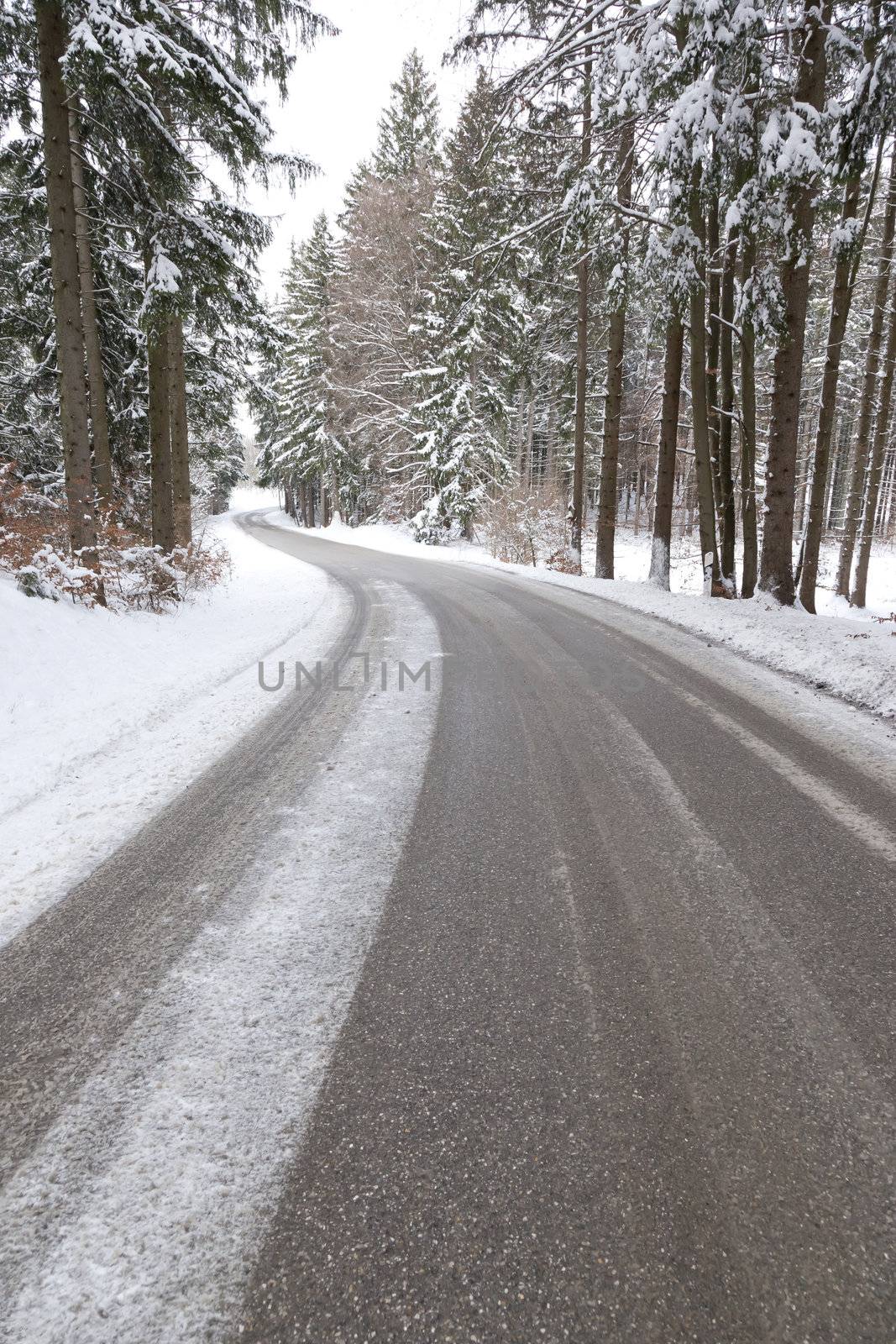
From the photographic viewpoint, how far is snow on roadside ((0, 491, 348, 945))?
9.50 feet

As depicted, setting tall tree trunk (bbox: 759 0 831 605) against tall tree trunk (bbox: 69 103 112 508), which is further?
tall tree trunk (bbox: 69 103 112 508)

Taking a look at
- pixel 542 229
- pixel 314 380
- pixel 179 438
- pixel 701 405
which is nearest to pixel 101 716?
pixel 701 405

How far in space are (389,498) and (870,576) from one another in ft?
66.5

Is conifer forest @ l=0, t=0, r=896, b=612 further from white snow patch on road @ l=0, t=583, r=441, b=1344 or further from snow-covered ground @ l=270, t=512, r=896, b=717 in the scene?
white snow patch on road @ l=0, t=583, r=441, b=1344

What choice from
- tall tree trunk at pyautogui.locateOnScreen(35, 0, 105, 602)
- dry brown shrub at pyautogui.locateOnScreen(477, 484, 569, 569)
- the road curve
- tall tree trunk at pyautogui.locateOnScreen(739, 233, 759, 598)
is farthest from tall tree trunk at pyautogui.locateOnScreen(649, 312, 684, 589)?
the road curve

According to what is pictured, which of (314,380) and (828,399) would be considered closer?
(828,399)

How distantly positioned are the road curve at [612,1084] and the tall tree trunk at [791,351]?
6.40m

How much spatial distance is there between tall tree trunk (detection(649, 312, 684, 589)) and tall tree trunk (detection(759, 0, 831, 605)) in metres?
2.81

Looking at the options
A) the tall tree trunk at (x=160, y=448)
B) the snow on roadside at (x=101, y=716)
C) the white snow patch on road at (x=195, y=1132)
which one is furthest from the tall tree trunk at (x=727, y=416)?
the white snow patch on road at (x=195, y=1132)

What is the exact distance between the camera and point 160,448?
9359 mm

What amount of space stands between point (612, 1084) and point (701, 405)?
1111 cm

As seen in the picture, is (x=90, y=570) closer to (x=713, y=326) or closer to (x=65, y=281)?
(x=65, y=281)

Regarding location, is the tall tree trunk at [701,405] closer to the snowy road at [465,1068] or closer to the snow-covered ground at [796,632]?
the snow-covered ground at [796,632]

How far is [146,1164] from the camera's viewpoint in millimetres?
1438
